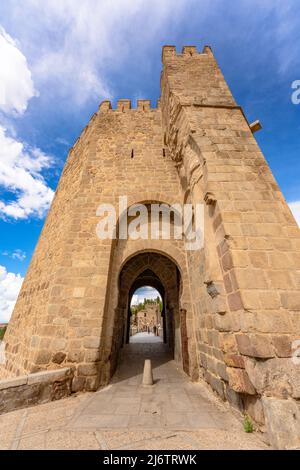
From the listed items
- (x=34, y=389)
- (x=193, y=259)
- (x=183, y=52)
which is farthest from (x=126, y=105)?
(x=34, y=389)

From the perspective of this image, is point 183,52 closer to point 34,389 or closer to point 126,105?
point 126,105

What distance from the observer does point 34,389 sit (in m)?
2.99

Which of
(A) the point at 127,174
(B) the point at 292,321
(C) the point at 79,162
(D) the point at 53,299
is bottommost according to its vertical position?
(B) the point at 292,321

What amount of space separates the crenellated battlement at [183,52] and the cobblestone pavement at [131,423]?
337 inches

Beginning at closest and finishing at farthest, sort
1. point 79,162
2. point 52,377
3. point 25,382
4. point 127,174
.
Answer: point 25,382
point 52,377
point 127,174
point 79,162

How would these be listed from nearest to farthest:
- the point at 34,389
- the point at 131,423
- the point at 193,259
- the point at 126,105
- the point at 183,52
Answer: the point at 131,423 → the point at 34,389 → the point at 193,259 → the point at 183,52 → the point at 126,105

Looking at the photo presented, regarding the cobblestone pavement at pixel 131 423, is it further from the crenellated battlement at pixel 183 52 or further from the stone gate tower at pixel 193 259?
the crenellated battlement at pixel 183 52

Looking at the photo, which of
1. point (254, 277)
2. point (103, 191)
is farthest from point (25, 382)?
point (103, 191)

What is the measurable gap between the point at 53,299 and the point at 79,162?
189 inches

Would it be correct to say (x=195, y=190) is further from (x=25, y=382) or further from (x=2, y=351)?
(x=2, y=351)

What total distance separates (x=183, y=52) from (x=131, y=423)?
9240mm

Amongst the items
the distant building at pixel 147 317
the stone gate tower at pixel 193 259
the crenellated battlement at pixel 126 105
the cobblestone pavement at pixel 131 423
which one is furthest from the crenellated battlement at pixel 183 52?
the distant building at pixel 147 317

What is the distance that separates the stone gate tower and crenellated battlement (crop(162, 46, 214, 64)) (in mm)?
64

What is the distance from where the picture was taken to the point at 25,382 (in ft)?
9.63
